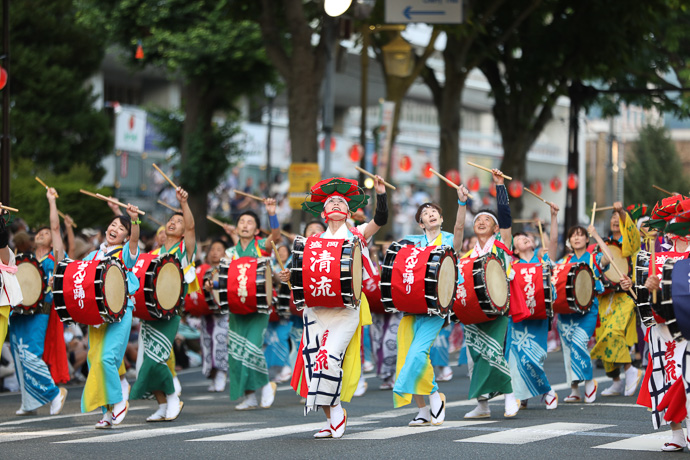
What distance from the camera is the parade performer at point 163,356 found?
12.2 meters

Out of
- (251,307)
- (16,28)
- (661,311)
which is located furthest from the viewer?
(16,28)

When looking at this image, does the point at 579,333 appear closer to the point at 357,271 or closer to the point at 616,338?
the point at 616,338

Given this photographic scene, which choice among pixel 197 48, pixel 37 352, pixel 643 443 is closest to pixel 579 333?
pixel 643 443

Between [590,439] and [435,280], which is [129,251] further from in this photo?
[590,439]

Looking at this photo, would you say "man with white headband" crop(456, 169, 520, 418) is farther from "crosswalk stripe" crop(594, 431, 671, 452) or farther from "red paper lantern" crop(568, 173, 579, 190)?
"red paper lantern" crop(568, 173, 579, 190)

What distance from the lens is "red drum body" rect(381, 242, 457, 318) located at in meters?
11.0

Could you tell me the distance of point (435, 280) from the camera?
36.1ft

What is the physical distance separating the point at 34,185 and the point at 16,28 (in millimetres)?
7342

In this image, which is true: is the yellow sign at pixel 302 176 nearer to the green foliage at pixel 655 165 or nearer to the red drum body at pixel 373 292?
the red drum body at pixel 373 292

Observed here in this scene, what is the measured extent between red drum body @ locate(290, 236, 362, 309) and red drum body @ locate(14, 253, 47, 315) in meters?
3.45

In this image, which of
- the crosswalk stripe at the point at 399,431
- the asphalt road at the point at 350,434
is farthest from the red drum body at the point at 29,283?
the crosswalk stripe at the point at 399,431

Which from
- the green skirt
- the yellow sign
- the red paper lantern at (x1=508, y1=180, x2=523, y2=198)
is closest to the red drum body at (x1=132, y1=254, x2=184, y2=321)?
the green skirt

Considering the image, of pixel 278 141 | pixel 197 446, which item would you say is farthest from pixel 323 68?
pixel 278 141

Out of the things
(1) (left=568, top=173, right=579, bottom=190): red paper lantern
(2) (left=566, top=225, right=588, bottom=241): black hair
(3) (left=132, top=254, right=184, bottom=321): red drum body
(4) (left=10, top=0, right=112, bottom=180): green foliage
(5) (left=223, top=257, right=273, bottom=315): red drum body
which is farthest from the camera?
(4) (left=10, top=0, right=112, bottom=180): green foliage
